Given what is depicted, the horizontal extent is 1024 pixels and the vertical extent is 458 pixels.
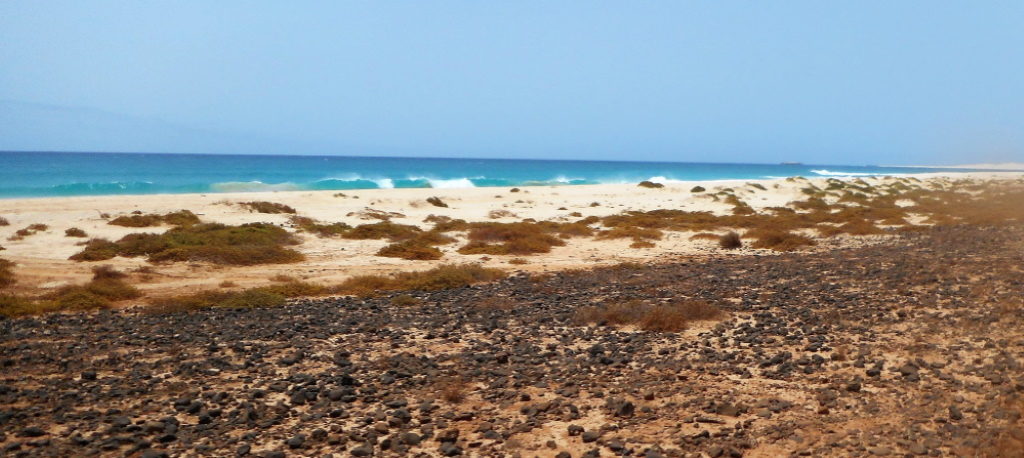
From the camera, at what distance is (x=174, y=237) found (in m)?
21.6

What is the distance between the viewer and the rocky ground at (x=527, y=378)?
7148mm

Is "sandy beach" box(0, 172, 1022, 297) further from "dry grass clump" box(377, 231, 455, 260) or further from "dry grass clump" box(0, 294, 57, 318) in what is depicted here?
"dry grass clump" box(0, 294, 57, 318)

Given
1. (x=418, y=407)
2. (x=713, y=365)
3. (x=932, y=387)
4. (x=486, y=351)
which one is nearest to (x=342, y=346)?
(x=486, y=351)

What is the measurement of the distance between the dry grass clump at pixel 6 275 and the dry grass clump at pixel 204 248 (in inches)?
90.2

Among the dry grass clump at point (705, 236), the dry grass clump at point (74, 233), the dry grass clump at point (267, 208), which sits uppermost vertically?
the dry grass clump at point (267, 208)

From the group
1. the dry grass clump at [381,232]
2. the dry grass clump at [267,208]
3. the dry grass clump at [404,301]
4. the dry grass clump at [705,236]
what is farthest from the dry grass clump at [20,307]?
the dry grass clump at [705,236]

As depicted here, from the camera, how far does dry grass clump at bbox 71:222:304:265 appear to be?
64.4ft

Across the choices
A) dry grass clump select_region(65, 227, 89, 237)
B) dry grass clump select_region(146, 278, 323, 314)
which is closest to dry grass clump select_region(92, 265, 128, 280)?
dry grass clump select_region(146, 278, 323, 314)

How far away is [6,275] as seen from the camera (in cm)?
1587

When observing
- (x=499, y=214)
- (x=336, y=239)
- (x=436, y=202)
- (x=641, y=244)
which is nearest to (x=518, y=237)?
(x=641, y=244)

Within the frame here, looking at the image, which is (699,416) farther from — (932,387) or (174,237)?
(174,237)

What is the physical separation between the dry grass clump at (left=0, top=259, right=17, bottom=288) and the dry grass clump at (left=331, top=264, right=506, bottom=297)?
7.04 meters

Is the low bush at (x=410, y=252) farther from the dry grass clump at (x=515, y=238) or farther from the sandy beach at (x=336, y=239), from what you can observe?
the dry grass clump at (x=515, y=238)

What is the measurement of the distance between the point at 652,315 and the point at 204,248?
13814mm
